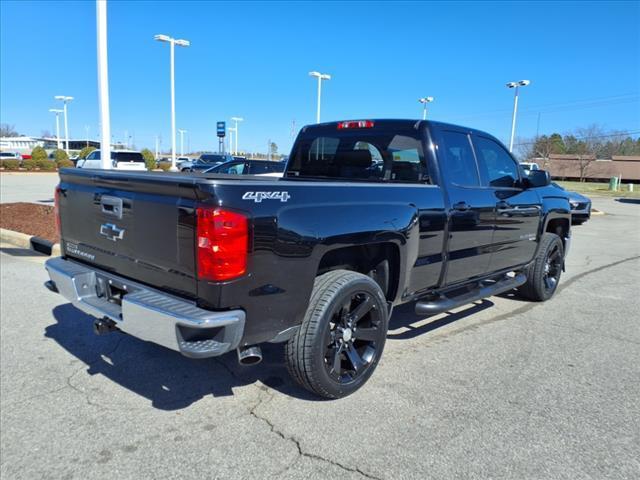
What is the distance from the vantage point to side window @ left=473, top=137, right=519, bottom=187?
4832 millimetres

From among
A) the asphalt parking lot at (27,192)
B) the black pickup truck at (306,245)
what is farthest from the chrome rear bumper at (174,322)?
the asphalt parking lot at (27,192)

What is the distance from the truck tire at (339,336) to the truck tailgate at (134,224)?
0.80m

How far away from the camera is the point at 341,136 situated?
15.8ft

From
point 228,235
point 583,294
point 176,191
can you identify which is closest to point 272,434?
point 228,235

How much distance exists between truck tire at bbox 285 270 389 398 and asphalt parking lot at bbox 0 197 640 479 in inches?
7.0

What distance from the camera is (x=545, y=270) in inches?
238

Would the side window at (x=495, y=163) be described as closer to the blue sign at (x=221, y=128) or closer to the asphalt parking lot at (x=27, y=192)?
the asphalt parking lot at (x=27, y=192)

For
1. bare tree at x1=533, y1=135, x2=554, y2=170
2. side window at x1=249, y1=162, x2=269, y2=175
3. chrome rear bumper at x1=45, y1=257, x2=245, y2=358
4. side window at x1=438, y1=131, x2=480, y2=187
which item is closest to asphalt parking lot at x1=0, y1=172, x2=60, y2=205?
side window at x1=249, y1=162, x2=269, y2=175

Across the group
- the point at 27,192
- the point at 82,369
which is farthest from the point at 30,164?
the point at 82,369

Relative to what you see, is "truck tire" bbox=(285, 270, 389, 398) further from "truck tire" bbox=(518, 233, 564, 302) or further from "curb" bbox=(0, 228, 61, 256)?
"curb" bbox=(0, 228, 61, 256)

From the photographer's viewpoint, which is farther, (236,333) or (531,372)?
(531,372)

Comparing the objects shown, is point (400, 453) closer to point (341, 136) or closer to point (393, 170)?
point (393, 170)

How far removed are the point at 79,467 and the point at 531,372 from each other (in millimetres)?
3234

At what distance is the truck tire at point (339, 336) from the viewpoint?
124 inches
